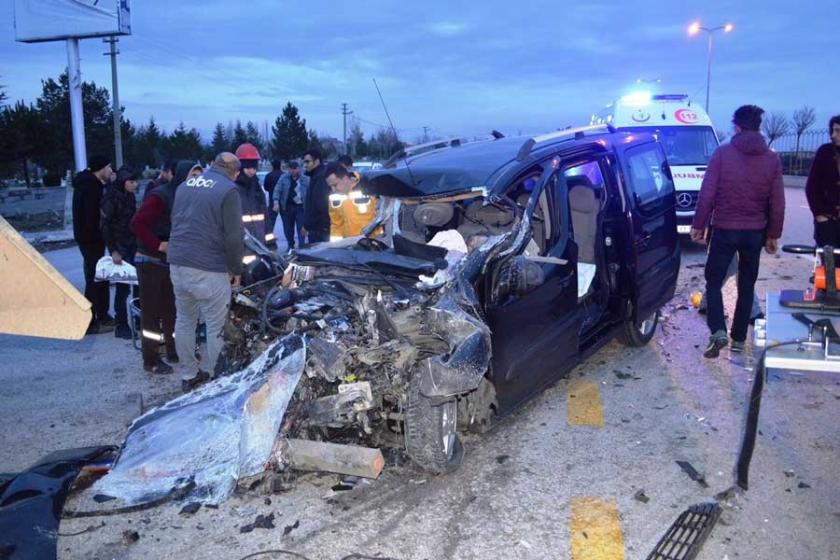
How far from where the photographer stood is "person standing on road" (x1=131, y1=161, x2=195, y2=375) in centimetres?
606

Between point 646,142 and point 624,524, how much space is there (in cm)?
401

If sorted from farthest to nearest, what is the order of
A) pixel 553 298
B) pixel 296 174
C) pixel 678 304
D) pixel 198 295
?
pixel 296 174 → pixel 678 304 → pixel 198 295 → pixel 553 298

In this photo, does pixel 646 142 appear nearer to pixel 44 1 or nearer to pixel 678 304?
pixel 678 304

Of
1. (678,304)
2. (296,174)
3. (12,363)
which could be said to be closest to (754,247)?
(678,304)

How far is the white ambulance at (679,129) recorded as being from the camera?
11805mm

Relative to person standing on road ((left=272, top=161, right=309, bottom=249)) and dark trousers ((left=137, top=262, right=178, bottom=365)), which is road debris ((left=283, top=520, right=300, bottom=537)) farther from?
person standing on road ((left=272, top=161, right=309, bottom=249))

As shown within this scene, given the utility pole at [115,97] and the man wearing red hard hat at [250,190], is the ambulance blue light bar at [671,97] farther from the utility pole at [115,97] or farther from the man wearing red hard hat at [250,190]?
the utility pole at [115,97]

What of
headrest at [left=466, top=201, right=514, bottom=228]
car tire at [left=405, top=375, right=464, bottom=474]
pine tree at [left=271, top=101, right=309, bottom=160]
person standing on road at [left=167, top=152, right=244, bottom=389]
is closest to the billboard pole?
person standing on road at [left=167, top=152, right=244, bottom=389]

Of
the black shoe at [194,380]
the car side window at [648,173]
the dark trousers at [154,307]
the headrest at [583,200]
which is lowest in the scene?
the black shoe at [194,380]

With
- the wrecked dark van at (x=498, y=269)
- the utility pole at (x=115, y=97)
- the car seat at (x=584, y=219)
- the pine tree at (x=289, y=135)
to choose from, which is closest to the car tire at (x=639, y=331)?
the wrecked dark van at (x=498, y=269)

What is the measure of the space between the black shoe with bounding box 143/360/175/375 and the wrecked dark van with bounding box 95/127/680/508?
1.28 metres

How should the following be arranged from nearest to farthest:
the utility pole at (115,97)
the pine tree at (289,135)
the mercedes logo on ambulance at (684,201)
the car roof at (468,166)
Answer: the car roof at (468,166), the mercedes logo on ambulance at (684,201), the utility pole at (115,97), the pine tree at (289,135)

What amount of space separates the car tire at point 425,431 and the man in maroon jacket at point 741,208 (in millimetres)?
3204

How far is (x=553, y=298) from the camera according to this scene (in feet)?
15.5
